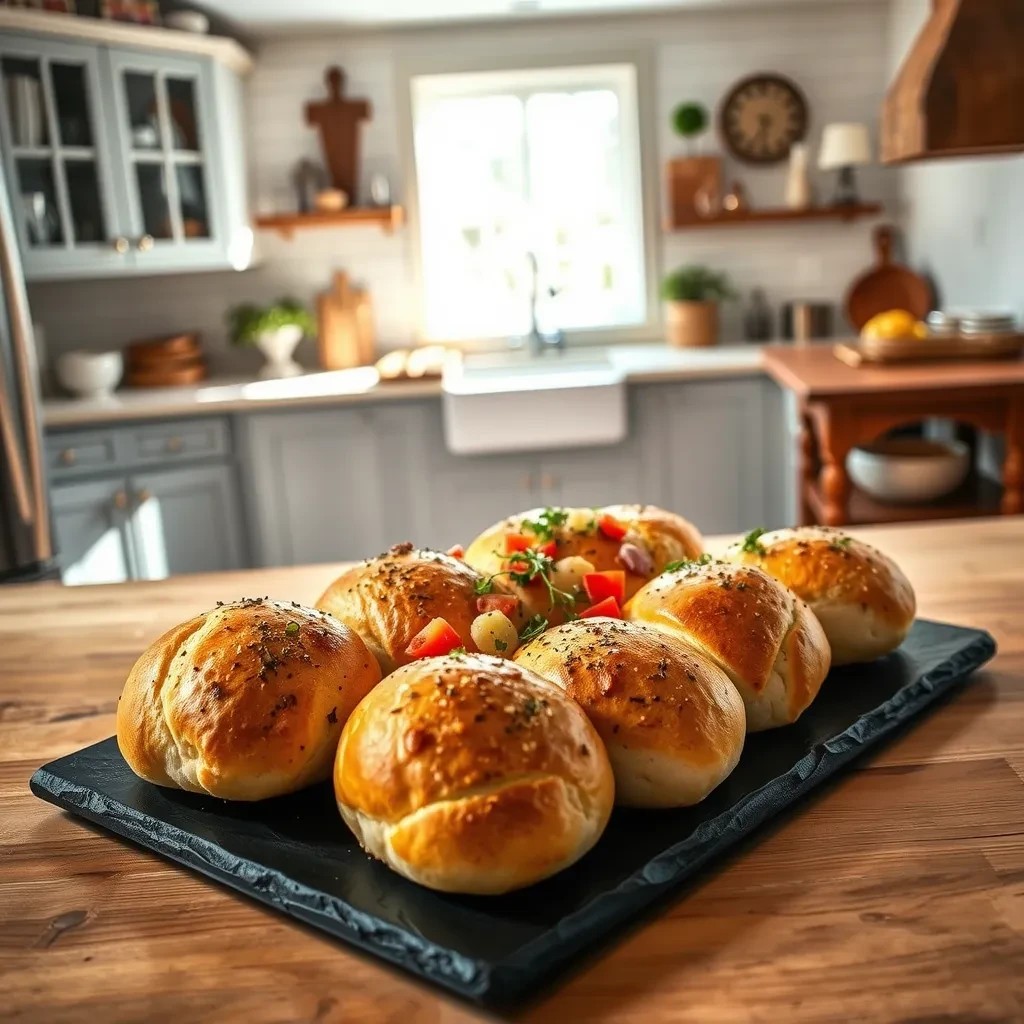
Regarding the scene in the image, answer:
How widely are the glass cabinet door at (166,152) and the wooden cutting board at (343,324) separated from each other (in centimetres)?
52

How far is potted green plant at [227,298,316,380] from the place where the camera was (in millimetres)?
4188

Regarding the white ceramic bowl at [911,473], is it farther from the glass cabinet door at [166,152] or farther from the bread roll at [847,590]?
the glass cabinet door at [166,152]

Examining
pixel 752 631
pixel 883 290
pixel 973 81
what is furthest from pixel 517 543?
pixel 883 290

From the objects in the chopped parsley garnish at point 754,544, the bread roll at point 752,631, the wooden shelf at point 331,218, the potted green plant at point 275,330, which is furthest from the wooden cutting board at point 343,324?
the bread roll at point 752,631

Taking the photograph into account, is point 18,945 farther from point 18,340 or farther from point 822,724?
point 18,340

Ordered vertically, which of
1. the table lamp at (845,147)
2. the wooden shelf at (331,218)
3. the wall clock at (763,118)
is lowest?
the wooden shelf at (331,218)

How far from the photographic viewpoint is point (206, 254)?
3.97 metres

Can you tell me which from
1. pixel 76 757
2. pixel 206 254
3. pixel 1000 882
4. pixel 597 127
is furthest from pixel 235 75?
pixel 1000 882

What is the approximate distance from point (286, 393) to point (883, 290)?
90.2 inches

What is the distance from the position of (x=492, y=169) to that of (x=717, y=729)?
13.2 ft

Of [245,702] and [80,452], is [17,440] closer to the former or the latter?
[80,452]

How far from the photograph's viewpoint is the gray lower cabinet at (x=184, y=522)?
12.1 ft

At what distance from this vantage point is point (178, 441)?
3.71 m

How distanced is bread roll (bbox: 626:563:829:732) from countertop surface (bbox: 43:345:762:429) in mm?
2914
